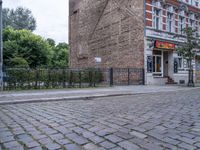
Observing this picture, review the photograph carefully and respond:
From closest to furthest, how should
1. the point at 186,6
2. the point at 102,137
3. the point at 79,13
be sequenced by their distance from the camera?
the point at 102,137 < the point at 186,6 < the point at 79,13

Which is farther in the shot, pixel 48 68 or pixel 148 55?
pixel 148 55

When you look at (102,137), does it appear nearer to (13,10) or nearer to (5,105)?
(5,105)

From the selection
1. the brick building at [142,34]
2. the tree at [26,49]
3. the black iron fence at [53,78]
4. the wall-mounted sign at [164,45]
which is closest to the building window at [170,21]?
the brick building at [142,34]

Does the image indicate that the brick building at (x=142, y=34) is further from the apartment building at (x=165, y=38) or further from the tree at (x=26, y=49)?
the tree at (x=26, y=49)

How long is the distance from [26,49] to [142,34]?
2617 centimetres

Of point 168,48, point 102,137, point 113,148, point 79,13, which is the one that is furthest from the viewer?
point 79,13

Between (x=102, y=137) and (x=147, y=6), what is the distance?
71.5 feet

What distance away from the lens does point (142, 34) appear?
2300 centimetres

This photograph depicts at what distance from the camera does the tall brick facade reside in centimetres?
2378

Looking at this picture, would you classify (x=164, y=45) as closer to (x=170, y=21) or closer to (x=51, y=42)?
(x=170, y=21)

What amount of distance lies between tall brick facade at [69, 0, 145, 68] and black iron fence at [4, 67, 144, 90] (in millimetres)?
3586

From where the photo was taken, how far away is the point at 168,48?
967 inches

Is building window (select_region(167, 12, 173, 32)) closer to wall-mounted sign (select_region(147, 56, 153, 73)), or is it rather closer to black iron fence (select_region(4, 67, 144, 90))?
wall-mounted sign (select_region(147, 56, 153, 73))

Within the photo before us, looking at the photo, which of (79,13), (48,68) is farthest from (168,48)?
(79,13)
